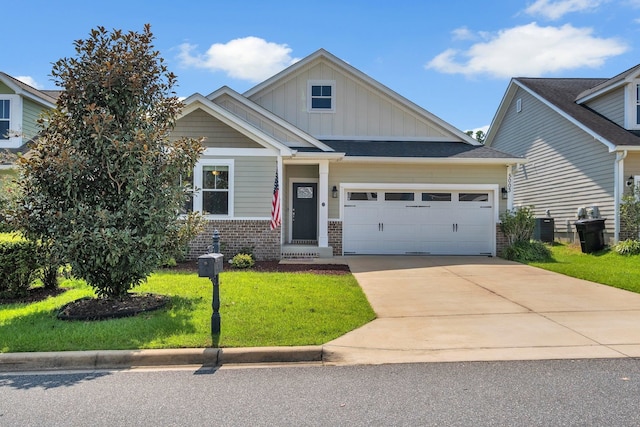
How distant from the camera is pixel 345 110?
55.0 ft

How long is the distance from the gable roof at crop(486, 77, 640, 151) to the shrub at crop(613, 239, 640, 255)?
117 inches

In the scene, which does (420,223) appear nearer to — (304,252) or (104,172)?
(304,252)

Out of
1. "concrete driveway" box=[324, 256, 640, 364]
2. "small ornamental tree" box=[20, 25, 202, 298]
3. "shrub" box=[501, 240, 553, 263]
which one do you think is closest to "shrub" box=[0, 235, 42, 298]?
"small ornamental tree" box=[20, 25, 202, 298]

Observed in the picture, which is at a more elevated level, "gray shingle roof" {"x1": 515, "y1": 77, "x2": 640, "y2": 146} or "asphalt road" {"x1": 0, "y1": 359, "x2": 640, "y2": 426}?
"gray shingle roof" {"x1": 515, "y1": 77, "x2": 640, "y2": 146}

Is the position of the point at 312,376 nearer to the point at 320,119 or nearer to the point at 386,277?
the point at 386,277

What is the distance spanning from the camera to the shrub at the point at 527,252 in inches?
541

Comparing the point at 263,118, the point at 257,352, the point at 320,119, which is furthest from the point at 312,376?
the point at 320,119

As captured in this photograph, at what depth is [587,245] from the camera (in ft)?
49.7

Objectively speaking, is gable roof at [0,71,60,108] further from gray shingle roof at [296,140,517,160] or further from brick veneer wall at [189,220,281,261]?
gray shingle roof at [296,140,517,160]

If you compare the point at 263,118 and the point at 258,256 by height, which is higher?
the point at 263,118

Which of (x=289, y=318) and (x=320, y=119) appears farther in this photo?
(x=320, y=119)

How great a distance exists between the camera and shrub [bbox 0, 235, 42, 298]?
306 inches

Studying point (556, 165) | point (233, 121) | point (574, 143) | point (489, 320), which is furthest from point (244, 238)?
point (556, 165)

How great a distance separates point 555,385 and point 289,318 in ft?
11.3
